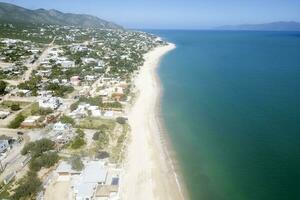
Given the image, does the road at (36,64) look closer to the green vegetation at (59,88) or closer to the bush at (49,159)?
the green vegetation at (59,88)

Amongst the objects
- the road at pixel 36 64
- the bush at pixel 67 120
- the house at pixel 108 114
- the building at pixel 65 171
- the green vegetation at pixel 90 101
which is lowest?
the building at pixel 65 171

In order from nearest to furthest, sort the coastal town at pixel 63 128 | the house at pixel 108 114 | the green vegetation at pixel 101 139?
1. the coastal town at pixel 63 128
2. the green vegetation at pixel 101 139
3. the house at pixel 108 114

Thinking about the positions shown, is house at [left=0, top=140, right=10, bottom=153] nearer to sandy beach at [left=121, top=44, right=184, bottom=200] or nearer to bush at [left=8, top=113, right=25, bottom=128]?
bush at [left=8, top=113, right=25, bottom=128]

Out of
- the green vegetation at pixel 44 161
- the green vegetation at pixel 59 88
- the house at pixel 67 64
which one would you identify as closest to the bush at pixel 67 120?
the green vegetation at pixel 44 161

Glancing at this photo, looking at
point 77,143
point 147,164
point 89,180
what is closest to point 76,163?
point 89,180

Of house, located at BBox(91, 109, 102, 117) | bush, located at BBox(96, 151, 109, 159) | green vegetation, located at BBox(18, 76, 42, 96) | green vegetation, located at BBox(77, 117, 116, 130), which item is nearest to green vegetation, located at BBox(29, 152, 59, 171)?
bush, located at BBox(96, 151, 109, 159)

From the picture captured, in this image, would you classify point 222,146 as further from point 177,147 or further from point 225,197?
point 225,197

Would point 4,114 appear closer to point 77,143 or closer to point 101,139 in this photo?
point 77,143
